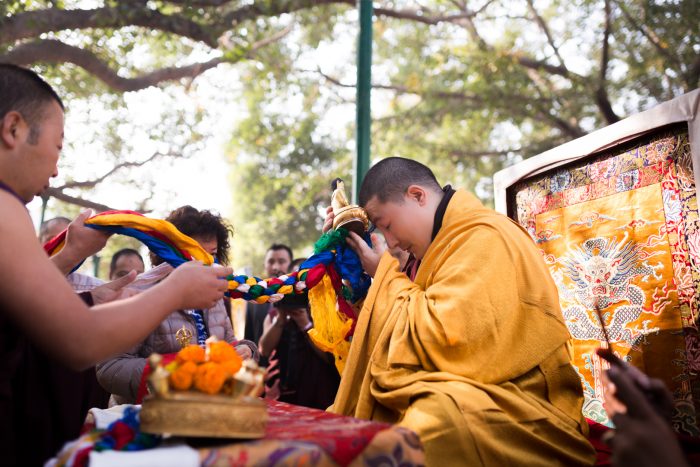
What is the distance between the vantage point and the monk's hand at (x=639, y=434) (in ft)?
5.34

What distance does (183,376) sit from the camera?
1.78 metres

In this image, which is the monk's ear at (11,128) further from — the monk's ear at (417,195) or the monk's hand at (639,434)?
the monk's ear at (417,195)

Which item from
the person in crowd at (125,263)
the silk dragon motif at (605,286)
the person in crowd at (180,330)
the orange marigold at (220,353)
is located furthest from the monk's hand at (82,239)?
the person in crowd at (125,263)

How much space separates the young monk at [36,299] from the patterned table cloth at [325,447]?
0.51m

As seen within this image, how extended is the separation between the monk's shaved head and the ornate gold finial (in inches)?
53.3

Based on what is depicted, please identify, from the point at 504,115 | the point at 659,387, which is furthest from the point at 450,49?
the point at 659,387

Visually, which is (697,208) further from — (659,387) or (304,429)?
(304,429)

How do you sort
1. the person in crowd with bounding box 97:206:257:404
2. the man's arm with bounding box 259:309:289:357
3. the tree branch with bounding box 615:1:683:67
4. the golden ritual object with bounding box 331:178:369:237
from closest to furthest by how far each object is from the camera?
the person in crowd with bounding box 97:206:257:404
the golden ritual object with bounding box 331:178:369:237
the man's arm with bounding box 259:309:289:357
the tree branch with bounding box 615:1:683:67

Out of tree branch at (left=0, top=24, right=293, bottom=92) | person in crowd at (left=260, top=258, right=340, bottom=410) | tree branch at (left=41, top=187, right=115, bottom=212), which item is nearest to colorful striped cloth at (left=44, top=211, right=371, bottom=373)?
person in crowd at (left=260, top=258, right=340, bottom=410)

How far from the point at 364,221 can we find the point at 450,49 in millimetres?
10502

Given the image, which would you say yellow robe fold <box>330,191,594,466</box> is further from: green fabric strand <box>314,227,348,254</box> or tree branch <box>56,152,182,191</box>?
tree branch <box>56,152,182,191</box>

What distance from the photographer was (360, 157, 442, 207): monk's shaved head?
373 centimetres

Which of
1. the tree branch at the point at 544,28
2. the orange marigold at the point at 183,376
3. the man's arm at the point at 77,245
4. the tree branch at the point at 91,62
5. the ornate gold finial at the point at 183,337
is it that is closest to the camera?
the orange marigold at the point at 183,376

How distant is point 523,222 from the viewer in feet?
17.0
